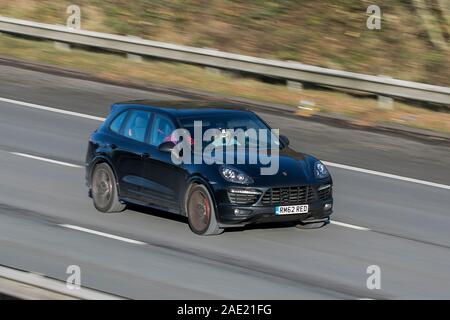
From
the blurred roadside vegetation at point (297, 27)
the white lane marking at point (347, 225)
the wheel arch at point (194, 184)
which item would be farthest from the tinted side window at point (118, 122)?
the blurred roadside vegetation at point (297, 27)

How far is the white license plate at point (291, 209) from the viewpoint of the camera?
13.4 meters

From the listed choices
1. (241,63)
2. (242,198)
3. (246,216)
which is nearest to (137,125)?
(242,198)

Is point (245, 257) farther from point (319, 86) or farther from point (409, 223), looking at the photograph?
point (319, 86)

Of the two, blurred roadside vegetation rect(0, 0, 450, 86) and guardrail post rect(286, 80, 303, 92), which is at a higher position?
blurred roadside vegetation rect(0, 0, 450, 86)

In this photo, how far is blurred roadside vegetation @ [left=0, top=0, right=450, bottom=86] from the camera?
87.1ft

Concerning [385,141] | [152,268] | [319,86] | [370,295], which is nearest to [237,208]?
[152,268]

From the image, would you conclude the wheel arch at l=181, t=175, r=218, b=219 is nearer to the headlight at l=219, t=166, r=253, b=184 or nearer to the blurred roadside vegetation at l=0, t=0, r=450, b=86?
the headlight at l=219, t=166, r=253, b=184

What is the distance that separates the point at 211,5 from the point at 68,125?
1024 centimetres

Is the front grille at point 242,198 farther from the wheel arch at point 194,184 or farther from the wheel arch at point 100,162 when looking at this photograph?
the wheel arch at point 100,162

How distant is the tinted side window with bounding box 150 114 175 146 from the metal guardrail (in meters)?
9.05

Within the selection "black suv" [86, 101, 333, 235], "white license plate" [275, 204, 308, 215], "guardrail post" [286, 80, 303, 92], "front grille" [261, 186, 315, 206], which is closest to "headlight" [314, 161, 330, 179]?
"black suv" [86, 101, 333, 235]

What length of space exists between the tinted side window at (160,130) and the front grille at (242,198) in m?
1.44

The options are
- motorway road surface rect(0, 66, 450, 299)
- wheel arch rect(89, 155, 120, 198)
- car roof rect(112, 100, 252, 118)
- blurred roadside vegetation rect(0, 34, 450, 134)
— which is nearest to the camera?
motorway road surface rect(0, 66, 450, 299)

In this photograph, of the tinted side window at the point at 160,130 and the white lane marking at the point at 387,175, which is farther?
the white lane marking at the point at 387,175
